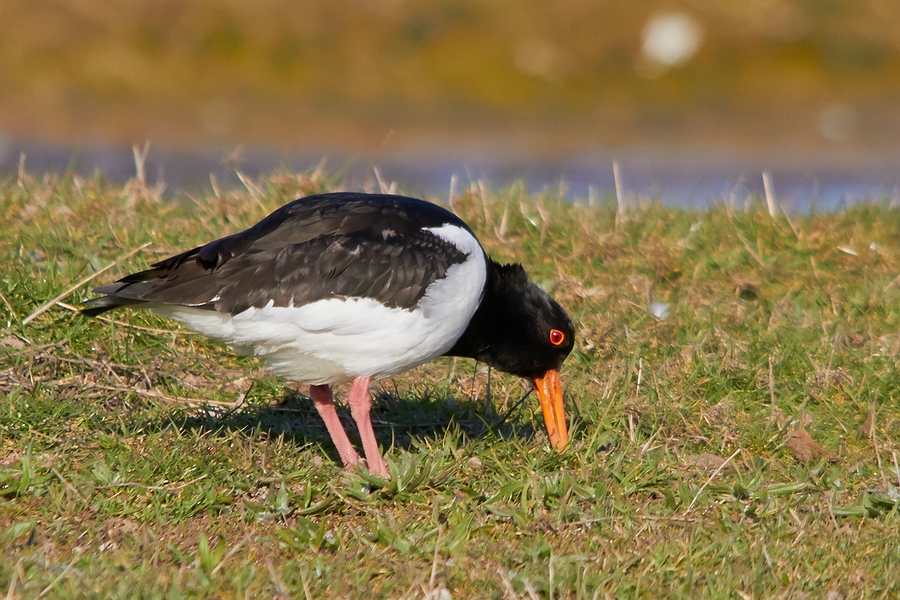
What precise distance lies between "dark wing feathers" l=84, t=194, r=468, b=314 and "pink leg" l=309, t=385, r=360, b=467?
2.20ft

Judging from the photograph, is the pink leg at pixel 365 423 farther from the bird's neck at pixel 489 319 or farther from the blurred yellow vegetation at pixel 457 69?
the blurred yellow vegetation at pixel 457 69

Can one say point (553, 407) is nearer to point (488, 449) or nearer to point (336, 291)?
point (488, 449)

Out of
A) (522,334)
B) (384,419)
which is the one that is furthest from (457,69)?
(522,334)

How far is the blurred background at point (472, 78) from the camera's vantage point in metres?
17.8

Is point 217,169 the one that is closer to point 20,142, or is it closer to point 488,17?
point 20,142

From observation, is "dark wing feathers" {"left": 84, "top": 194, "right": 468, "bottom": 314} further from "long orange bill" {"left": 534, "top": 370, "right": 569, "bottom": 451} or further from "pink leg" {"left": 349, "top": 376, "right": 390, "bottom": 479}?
"long orange bill" {"left": 534, "top": 370, "right": 569, "bottom": 451}

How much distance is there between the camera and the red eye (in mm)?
4781

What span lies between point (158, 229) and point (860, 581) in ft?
14.4

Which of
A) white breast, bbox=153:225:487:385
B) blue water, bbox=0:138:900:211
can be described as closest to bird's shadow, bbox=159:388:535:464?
white breast, bbox=153:225:487:385

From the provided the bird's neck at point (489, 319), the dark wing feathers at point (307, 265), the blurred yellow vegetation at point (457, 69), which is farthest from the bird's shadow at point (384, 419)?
the blurred yellow vegetation at point (457, 69)

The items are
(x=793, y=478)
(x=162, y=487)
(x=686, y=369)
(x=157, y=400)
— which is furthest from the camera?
(x=686, y=369)

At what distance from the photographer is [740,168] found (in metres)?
17.1

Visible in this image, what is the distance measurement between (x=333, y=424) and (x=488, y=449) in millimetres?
653

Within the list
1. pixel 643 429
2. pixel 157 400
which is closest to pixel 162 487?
pixel 157 400
